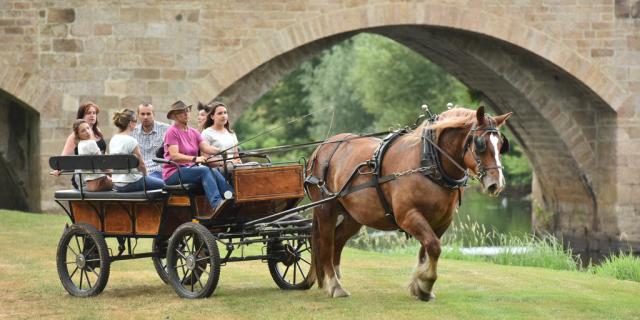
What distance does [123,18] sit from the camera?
17.1 metres

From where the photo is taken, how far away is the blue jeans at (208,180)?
332 inches

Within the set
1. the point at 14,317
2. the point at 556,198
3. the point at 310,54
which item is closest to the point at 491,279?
the point at 14,317

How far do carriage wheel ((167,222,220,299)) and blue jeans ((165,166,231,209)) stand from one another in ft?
0.76

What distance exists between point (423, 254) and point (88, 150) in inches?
101

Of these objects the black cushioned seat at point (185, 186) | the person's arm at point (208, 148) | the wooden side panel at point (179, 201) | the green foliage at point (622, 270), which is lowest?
the green foliage at point (622, 270)

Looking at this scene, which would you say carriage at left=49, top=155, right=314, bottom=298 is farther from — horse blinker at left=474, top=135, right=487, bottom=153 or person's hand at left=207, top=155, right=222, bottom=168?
horse blinker at left=474, top=135, right=487, bottom=153

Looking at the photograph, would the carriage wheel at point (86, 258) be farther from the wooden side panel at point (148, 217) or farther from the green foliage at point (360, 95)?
the green foliage at point (360, 95)

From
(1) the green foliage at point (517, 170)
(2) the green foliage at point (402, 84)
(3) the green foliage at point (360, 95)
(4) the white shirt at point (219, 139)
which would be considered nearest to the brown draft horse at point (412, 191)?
(4) the white shirt at point (219, 139)

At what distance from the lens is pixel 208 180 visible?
850 cm

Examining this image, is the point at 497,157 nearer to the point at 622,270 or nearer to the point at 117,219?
the point at 117,219

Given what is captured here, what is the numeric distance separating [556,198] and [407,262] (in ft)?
32.8

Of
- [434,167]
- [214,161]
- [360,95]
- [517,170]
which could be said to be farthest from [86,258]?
[360,95]

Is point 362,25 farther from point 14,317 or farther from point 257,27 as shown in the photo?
point 14,317

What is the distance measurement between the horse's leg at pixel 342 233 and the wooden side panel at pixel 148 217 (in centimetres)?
132
